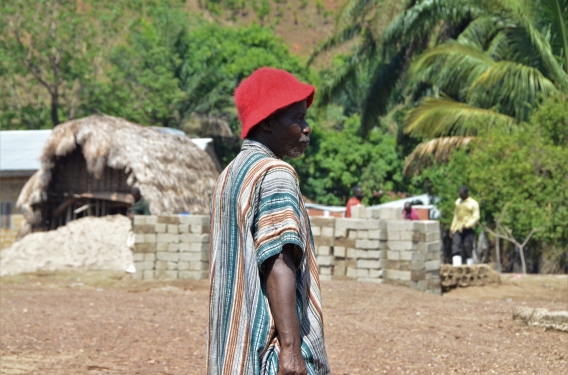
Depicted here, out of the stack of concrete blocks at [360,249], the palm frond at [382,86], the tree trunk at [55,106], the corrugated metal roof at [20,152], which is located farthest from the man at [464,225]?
the tree trunk at [55,106]

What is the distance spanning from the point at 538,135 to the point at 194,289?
703 cm

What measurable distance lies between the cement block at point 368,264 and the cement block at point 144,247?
3590 millimetres

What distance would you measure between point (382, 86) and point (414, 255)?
11.1 metres

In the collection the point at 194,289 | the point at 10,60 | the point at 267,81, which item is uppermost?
the point at 10,60

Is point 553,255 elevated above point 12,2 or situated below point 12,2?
below

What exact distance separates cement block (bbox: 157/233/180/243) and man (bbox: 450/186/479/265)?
4.60 m

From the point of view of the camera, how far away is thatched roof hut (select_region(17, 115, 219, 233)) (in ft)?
69.3

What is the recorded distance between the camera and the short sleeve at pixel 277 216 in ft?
10.5

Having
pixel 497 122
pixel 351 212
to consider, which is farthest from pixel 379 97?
pixel 351 212

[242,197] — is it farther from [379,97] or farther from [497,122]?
[379,97]

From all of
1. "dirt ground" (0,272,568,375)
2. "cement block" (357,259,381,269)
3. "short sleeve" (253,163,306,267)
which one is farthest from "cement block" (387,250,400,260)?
"short sleeve" (253,163,306,267)

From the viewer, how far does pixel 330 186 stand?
35.7 m

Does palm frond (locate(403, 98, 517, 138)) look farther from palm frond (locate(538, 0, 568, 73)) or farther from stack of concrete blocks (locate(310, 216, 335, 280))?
stack of concrete blocks (locate(310, 216, 335, 280))

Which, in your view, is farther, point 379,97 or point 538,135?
point 379,97
